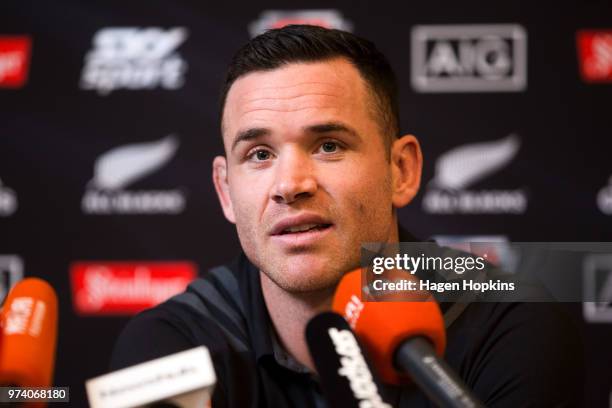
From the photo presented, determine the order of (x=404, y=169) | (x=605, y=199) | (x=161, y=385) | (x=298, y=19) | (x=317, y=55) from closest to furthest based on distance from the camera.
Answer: (x=161, y=385)
(x=317, y=55)
(x=404, y=169)
(x=605, y=199)
(x=298, y=19)

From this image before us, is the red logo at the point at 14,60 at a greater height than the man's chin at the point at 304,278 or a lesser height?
greater

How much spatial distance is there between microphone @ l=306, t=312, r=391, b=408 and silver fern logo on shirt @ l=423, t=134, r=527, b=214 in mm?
1858

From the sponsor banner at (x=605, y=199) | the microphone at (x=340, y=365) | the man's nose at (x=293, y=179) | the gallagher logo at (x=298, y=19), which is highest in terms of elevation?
the gallagher logo at (x=298, y=19)

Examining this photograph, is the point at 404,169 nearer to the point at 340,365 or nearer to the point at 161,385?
the point at 340,365

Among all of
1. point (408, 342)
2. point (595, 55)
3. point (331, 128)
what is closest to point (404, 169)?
point (331, 128)

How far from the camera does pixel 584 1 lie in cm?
272

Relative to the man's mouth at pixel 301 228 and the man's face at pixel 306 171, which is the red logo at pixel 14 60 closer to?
the man's face at pixel 306 171

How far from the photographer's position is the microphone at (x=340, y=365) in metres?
0.81

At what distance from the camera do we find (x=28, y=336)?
0.83 m

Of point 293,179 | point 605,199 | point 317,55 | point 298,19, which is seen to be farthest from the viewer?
point 298,19

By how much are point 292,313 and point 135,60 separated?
1.50 metres

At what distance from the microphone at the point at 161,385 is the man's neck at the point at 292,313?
73 centimetres

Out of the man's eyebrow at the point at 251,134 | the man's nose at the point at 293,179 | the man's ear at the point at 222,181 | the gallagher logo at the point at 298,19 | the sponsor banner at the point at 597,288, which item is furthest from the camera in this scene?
the gallagher logo at the point at 298,19

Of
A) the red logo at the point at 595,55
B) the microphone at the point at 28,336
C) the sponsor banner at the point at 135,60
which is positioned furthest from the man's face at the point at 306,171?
the red logo at the point at 595,55
